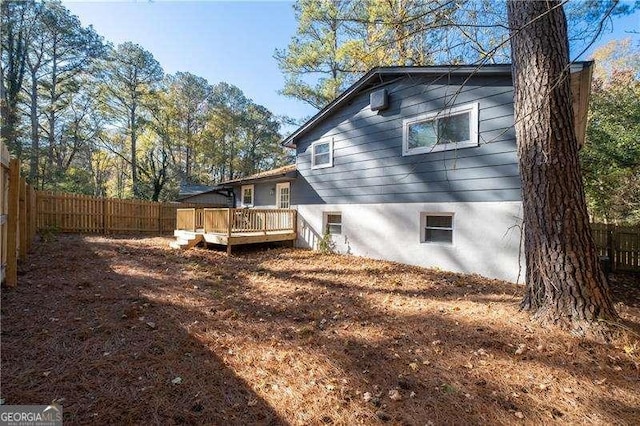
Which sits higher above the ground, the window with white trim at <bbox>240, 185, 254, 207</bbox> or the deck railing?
the window with white trim at <bbox>240, 185, 254, 207</bbox>

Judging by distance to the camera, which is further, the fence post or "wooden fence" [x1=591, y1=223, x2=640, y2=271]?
"wooden fence" [x1=591, y1=223, x2=640, y2=271]

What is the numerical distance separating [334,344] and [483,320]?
2.02 m

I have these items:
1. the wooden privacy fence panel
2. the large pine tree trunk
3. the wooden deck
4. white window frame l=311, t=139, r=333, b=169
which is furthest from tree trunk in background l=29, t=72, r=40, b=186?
the large pine tree trunk

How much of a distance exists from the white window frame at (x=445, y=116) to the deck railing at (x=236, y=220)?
478 centimetres

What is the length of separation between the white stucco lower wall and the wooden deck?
1.19 meters

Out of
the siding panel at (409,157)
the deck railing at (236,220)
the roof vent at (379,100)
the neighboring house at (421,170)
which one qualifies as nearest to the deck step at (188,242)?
the deck railing at (236,220)

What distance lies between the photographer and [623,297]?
5.31m

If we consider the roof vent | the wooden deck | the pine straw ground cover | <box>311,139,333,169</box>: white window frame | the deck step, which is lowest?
the pine straw ground cover

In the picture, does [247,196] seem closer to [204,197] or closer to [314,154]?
[314,154]

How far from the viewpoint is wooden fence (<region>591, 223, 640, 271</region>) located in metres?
7.64

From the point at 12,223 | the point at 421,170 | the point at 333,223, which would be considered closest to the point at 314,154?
the point at 333,223

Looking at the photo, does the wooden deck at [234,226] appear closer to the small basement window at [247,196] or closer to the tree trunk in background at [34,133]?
the small basement window at [247,196]

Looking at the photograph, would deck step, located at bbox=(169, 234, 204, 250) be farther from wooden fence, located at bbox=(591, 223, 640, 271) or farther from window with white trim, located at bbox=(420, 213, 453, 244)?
wooden fence, located at bbox=(591, 223, 640, 271)

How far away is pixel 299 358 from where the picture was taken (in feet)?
9.43
